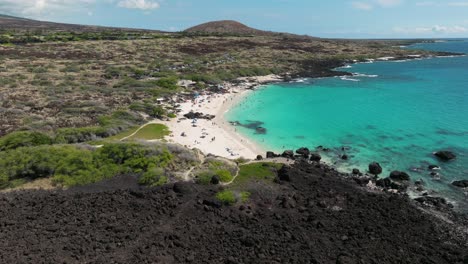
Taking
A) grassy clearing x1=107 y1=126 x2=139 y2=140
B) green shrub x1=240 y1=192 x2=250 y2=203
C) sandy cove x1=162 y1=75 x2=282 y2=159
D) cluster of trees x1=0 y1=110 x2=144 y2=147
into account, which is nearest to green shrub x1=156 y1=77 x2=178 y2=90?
sandy cove x1=162 y1=75 x2=282 y2=159

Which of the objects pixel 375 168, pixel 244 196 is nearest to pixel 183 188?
pixel 244 196

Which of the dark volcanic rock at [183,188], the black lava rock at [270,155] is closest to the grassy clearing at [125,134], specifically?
the dark volcanic rock at [183,188]

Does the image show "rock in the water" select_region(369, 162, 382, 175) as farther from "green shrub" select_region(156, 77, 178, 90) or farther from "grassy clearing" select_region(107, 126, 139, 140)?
"green shrub" select_region(156, 77, 178, 90)

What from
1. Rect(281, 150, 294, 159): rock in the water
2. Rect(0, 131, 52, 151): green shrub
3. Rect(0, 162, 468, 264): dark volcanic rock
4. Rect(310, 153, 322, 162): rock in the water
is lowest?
Rect(0, 162, 468, 264): dark volcanic rock

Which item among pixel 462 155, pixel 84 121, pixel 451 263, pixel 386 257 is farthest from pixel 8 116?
pixel 462 155

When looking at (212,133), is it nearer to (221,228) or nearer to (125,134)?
(125,134)

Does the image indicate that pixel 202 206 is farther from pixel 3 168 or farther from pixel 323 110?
pixel 323 110
